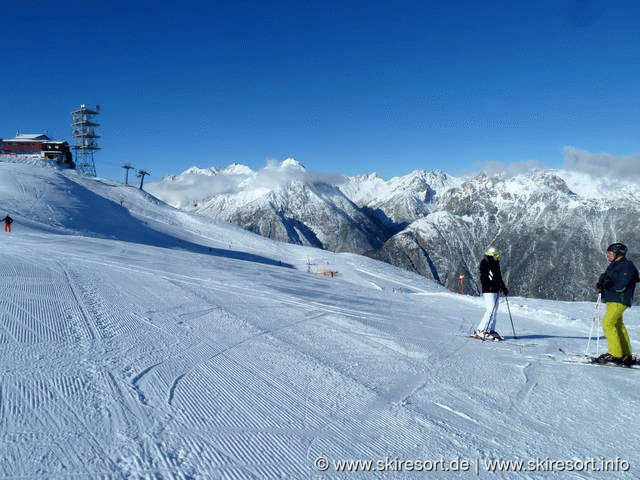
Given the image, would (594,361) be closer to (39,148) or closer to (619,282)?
(619,282)

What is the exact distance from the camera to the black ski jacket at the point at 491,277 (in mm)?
11562

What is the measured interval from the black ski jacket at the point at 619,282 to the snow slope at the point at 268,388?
4.76 ft

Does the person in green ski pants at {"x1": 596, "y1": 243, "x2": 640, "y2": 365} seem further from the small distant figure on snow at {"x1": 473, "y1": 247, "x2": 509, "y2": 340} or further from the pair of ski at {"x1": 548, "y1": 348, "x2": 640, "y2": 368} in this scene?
the small distant figure on snow at {"x1": 473, "y1": 247, "x2": 509, "y2": 340}

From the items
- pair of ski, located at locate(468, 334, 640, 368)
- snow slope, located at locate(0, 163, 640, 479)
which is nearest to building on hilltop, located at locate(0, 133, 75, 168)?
snow slope, located at locate(0, 163, 640, 479)

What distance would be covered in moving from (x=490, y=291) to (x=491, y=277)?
0.36 meters

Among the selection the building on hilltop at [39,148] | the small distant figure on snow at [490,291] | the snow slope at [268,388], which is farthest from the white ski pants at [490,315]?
the building on hilltop at [39,148]

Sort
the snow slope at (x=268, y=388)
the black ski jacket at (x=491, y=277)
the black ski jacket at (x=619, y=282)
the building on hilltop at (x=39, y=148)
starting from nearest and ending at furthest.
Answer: the snow slope at (x=268, y=388), the black ski jacket at (x=619, y=282), the black ski jacket at (x=491, y=277), the building on hilltop at (x=39, y=148)

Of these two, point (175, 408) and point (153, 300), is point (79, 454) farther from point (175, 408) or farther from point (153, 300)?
point (153, 300)

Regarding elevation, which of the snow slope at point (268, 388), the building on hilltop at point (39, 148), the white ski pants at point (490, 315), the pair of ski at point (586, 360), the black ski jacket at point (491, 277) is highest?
the building on hilltop at point (39, 148)

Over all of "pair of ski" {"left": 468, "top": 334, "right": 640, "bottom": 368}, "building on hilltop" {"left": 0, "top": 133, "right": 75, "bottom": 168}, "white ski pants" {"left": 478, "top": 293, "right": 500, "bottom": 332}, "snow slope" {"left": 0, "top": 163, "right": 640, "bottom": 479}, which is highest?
"building on hilltop" {"left": 0, "top": 133, "right": 75, "bottom": 168}

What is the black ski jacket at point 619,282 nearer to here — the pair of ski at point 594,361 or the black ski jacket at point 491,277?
the pair of ski at point 594,361

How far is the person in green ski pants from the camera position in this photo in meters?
8.86

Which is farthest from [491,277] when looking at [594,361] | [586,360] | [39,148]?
[39,148]

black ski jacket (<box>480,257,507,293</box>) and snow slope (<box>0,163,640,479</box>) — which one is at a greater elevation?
black ski jacket (<box>480,257,507,293</box>)
